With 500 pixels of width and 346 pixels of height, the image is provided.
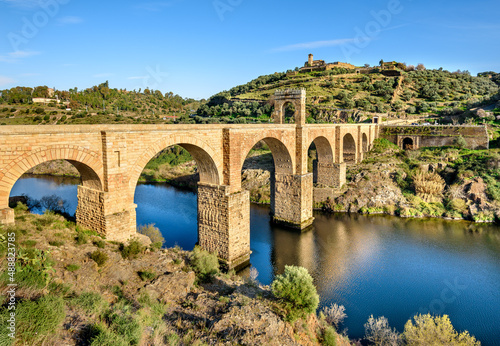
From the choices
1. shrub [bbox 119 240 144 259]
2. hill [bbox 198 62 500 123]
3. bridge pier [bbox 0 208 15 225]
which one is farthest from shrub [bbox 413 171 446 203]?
bridge pier [bbox 0 208 15 225]

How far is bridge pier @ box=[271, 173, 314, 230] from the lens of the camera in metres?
20.4

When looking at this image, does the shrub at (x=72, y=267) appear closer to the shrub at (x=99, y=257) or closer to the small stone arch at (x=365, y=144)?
the shrub at (x=99, y=257)

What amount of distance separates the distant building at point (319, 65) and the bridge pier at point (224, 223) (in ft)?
170

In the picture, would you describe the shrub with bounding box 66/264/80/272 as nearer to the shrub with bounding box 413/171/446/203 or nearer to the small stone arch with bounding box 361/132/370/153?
the shrub with bounding box 413/171/446/203

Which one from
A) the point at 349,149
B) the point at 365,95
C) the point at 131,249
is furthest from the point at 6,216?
the point at 365,95

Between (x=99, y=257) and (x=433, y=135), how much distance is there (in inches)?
1241

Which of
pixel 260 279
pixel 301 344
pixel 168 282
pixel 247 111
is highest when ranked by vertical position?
pixel 247 111

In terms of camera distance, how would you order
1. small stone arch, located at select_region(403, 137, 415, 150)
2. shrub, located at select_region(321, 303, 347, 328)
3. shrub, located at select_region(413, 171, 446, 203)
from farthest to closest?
small stone arch, located at select_region(403, 137, 415, 150)
shrub, located at select_region(413, 171, 446, 203)
shrub, located at select_region(321, 303, 347, 328)

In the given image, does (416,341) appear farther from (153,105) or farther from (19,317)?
(153,105)

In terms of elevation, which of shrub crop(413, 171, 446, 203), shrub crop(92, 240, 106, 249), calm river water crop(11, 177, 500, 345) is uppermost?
shrub crop(92, 240, 106, 249)

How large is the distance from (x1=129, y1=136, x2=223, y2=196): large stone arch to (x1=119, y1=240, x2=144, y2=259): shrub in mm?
1794

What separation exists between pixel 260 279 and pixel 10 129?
1075 centimetres

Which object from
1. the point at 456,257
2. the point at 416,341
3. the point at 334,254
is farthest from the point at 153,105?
the point at 416,341

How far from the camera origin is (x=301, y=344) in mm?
8273
